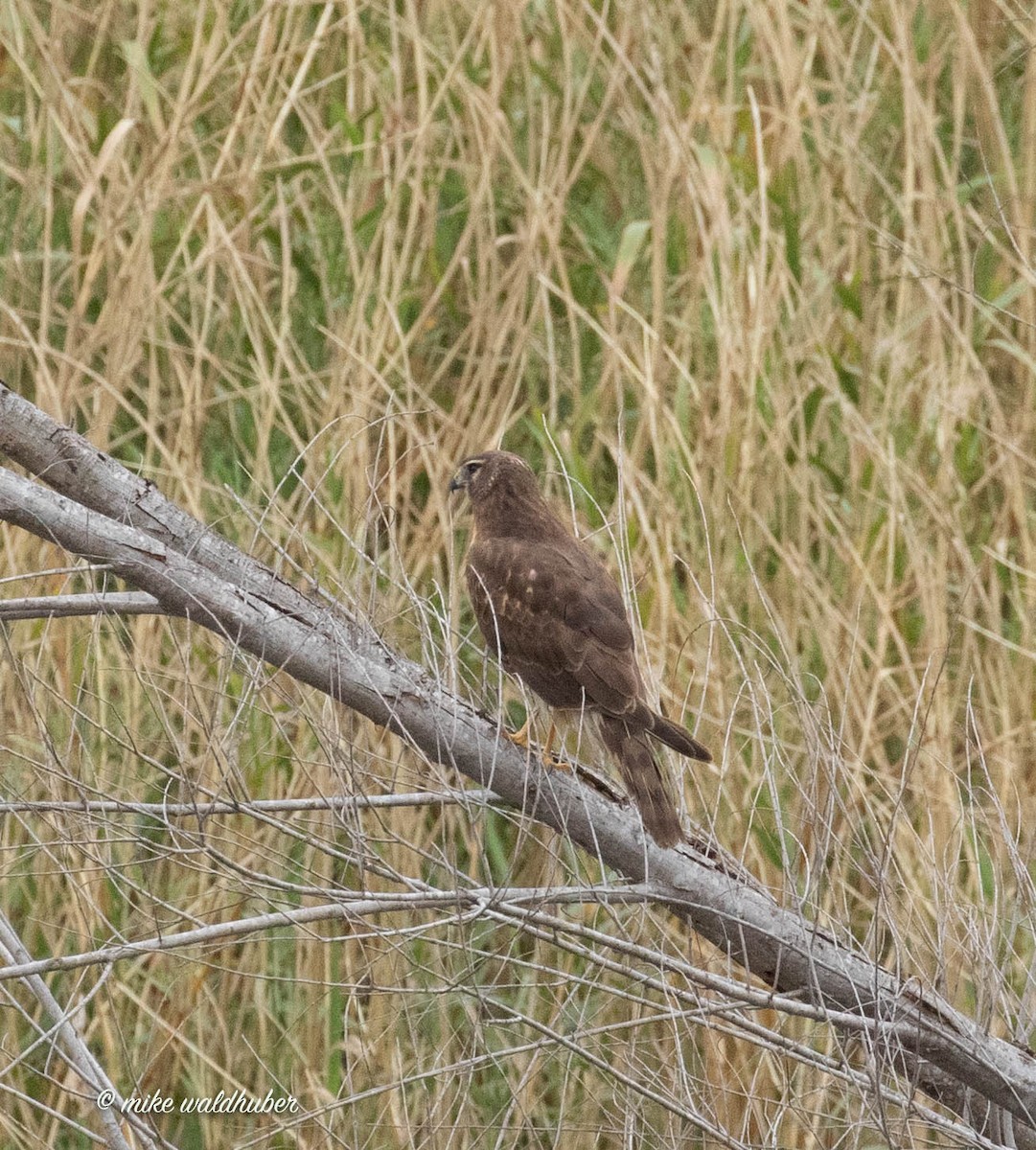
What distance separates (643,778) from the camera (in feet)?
8.77

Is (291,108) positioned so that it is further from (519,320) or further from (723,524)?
(723,524)

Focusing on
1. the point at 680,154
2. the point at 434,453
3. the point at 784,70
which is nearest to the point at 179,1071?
the point at 434,453

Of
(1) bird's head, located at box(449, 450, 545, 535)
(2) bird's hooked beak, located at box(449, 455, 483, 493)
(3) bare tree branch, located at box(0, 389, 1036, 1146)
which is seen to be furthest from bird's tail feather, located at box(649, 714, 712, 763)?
(2) bird's hooked beak, located at box(449, 455, 483, 493)

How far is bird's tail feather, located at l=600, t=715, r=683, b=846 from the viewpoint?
2.51m

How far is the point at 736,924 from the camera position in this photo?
2.45 m

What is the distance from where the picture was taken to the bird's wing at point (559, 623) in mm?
2984

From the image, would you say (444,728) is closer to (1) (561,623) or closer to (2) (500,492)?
(1) (561,623)

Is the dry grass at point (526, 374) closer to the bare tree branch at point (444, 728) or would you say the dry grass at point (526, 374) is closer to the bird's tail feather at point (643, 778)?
the bird's tail feather at point (643, 778)

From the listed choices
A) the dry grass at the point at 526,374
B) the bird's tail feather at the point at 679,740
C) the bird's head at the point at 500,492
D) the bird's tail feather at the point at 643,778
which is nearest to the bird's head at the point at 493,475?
the bird's head at the point at 500,492

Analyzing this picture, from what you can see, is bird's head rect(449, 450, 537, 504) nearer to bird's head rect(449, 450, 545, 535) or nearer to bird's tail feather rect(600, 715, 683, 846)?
bird's head rect(449, 450, 545, 535)

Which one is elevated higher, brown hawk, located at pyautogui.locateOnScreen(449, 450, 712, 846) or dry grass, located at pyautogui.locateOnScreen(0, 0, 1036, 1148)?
brown hawk, located at pyautogui.locateOnScreen(449, 450, 712, 846)

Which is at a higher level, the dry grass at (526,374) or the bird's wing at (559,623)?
the bird's wing at (559,623)

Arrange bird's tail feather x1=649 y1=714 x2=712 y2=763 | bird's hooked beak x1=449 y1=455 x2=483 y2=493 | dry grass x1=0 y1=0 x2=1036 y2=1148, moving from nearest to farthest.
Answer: bird's tail feather x1=649 y1=714 x2=712 y2=763, bird's hooked beak x1=449 y1=455 x2=483 y2=493, dry grass x1=0 y1=0 x2=1036 y2=1148

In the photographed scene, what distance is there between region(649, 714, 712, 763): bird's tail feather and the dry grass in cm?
113
